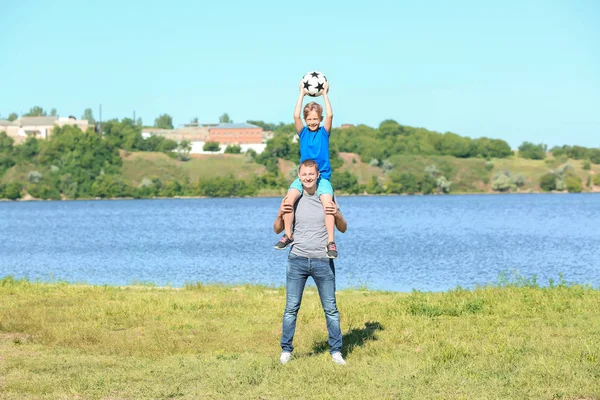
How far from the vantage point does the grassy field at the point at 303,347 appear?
990 centimetres

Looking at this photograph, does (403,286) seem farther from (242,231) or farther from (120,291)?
(242,231)

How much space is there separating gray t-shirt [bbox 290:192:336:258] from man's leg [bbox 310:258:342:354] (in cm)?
13

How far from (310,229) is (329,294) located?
0.89 metres

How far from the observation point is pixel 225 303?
1659cm

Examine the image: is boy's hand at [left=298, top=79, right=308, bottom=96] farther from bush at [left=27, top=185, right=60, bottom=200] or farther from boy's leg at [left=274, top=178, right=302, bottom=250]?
bush at [left=27, top=185, right=60, bottom=200]

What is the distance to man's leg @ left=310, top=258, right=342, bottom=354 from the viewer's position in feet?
36.8

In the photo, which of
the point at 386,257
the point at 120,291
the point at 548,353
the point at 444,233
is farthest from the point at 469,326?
the point at 444,233

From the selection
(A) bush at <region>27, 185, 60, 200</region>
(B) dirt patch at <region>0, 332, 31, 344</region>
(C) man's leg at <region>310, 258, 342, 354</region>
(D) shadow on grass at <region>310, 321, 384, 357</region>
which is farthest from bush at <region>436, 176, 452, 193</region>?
(C) man's leg at <region>310, 258, 342, 354</region>

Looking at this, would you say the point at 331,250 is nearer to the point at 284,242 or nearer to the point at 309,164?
the point at 284,242

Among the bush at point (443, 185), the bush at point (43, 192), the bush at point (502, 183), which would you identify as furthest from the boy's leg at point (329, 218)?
the bush at point (502, 183)

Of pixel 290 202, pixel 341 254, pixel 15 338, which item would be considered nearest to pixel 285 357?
pixel 290 202

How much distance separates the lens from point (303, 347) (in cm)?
1247

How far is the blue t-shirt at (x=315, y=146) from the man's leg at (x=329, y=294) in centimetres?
118

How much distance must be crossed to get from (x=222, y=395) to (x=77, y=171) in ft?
577
